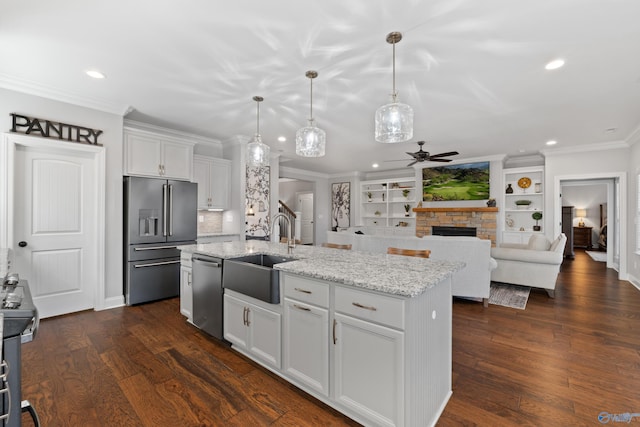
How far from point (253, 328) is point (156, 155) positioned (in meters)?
3.14

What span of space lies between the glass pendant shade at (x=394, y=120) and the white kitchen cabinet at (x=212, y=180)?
12.0 ft

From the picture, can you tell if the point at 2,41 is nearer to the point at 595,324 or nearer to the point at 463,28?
the point at 463,28

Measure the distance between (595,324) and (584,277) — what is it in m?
3.06

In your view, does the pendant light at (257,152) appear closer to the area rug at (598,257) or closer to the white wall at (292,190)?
the white wall at (292,190)

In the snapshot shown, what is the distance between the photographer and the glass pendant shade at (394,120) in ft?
7.25

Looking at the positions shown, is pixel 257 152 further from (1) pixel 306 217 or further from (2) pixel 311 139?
(1) pixel 306 217

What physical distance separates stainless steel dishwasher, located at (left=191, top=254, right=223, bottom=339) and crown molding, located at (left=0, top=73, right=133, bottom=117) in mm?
2252

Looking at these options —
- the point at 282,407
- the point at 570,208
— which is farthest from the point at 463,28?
the point at 570,208

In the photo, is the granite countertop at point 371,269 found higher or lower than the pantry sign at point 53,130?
lower

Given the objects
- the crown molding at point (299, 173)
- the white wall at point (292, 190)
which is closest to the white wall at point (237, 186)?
the crown molding at point (299, 173)

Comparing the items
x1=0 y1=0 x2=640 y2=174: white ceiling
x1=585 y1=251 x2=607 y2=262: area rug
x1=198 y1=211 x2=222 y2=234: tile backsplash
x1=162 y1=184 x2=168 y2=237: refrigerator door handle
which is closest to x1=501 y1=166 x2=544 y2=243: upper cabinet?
x1=0 y1=0 x2=640 y2=174: white ceiling

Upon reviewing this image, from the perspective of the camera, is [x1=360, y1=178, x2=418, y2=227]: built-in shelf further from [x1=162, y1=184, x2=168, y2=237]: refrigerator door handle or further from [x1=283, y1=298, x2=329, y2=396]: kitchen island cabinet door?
[x1=283, y1=298, x2=329, y2=396]: kitchen island cabinet door

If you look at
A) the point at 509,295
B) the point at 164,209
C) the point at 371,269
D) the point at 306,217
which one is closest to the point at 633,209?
the point at 509,295

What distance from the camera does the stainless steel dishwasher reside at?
2.70 meters
